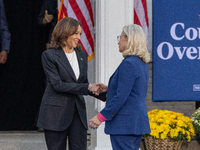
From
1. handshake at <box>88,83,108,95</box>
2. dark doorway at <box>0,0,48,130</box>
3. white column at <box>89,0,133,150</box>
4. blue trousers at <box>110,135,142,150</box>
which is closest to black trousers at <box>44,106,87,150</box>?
handshake at <box>88,83,108,95</box>

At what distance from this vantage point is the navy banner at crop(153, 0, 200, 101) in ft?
16.3

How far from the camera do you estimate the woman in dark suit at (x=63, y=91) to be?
9.45 feet

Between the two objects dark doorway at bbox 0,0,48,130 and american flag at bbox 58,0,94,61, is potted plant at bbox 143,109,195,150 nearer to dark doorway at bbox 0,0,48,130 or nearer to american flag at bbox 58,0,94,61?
american flag at bbox 58,0,94,61

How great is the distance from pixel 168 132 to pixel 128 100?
6.03 feet

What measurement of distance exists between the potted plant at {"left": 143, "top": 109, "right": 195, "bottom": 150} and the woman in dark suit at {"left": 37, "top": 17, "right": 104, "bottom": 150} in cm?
158

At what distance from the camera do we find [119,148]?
108 inches

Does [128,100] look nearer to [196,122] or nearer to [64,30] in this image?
[64,30]

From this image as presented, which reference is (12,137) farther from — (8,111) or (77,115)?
(77,115)

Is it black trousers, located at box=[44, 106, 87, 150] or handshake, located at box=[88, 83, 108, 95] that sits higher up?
handshake, located at box=[88, 83, 108, 95]

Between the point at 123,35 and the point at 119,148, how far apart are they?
0.96 metres

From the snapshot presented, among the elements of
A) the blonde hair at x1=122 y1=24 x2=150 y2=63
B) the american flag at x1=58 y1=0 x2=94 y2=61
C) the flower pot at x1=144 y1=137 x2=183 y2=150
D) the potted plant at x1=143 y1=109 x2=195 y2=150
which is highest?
the american flag at x1=58 y1=0 x2=94 y2=61

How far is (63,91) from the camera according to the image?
2.85 meters

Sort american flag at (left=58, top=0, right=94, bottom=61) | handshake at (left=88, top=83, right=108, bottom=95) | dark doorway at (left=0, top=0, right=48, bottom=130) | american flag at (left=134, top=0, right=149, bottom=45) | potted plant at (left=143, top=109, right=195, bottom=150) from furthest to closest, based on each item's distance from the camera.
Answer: dark doorway at (left=0, top=0, right=48, bottom=130) → american flag at (left=134, top=0, right=149, bottom=45) → american flag at (left=58, top=0, right=94, bottom=61) → potted plant at (left=143, top=109, right=195, bottom=150) → handshake at (left=88, top=83, right=108, bottom=95)

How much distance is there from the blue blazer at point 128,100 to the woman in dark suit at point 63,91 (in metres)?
0.35
